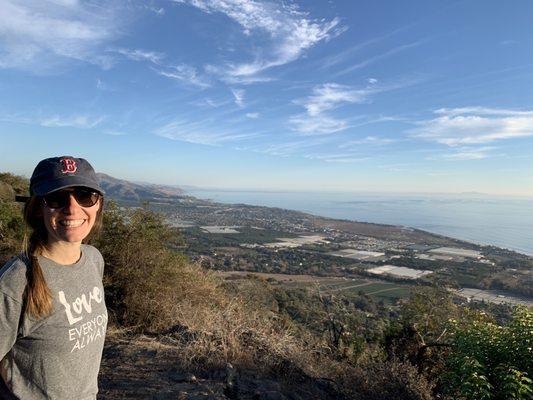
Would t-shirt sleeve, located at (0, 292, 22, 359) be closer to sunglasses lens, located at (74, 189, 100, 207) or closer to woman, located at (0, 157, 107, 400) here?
woman, located at (0, 157, 107, 400)

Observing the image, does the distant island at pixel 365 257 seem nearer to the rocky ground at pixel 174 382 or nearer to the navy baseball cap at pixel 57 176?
the rocky ground at pixel 174 382

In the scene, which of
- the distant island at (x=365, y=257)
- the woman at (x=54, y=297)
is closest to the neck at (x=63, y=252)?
the woman at (x=54, y=297)

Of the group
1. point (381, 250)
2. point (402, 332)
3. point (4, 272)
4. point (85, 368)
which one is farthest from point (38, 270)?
point (381, 250)

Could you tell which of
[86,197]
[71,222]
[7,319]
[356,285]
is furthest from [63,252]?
[356,285]

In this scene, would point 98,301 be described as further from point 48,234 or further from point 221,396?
point 221,396

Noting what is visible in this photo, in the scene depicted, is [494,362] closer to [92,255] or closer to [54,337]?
[92,255]

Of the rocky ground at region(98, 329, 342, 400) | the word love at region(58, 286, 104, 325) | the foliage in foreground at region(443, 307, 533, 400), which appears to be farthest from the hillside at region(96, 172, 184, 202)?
the word love at region(58, 286, 104, 325)

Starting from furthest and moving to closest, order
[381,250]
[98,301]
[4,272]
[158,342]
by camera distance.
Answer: [381,250], [158,342], [98,301], [4,272]
